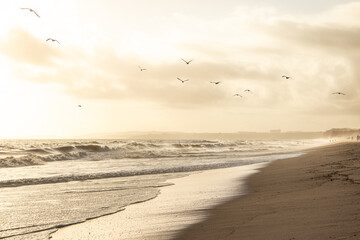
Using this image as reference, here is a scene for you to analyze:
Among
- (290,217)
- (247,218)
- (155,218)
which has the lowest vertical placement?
(155,218)

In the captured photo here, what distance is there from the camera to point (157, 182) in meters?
15.7

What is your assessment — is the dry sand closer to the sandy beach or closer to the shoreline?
the sandy beach

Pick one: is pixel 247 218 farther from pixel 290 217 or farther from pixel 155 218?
pixel 155 218

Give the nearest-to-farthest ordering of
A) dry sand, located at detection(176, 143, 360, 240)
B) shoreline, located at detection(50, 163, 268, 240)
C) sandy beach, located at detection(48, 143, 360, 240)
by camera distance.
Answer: dry sand, located at detection(176, 143, 360, 240) → sandy beach, located at detection(48, 143, 360, 240) → shoreline, located at detection(50, 163, 268, 240)

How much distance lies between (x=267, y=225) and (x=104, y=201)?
584 centimetres

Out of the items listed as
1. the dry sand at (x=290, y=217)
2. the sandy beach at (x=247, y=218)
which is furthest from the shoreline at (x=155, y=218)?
the dry sand at (x=290, y=217)

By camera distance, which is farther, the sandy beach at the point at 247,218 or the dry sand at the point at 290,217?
the sandy beach at the point at 247,218

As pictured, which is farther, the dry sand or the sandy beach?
the sandy beach

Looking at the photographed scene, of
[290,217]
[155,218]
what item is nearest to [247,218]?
[290,217]

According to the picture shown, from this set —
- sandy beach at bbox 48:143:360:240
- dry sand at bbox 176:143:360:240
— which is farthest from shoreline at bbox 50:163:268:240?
dry sand at bbox 176:143:360:240

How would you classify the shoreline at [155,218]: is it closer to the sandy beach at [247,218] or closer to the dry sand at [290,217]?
the sandy beach at [247,218]

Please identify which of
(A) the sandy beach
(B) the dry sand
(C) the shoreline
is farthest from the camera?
(C) the shoreline

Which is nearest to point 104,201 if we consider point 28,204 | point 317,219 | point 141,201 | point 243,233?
point 141,201

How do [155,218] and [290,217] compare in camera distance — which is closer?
[290,217]
